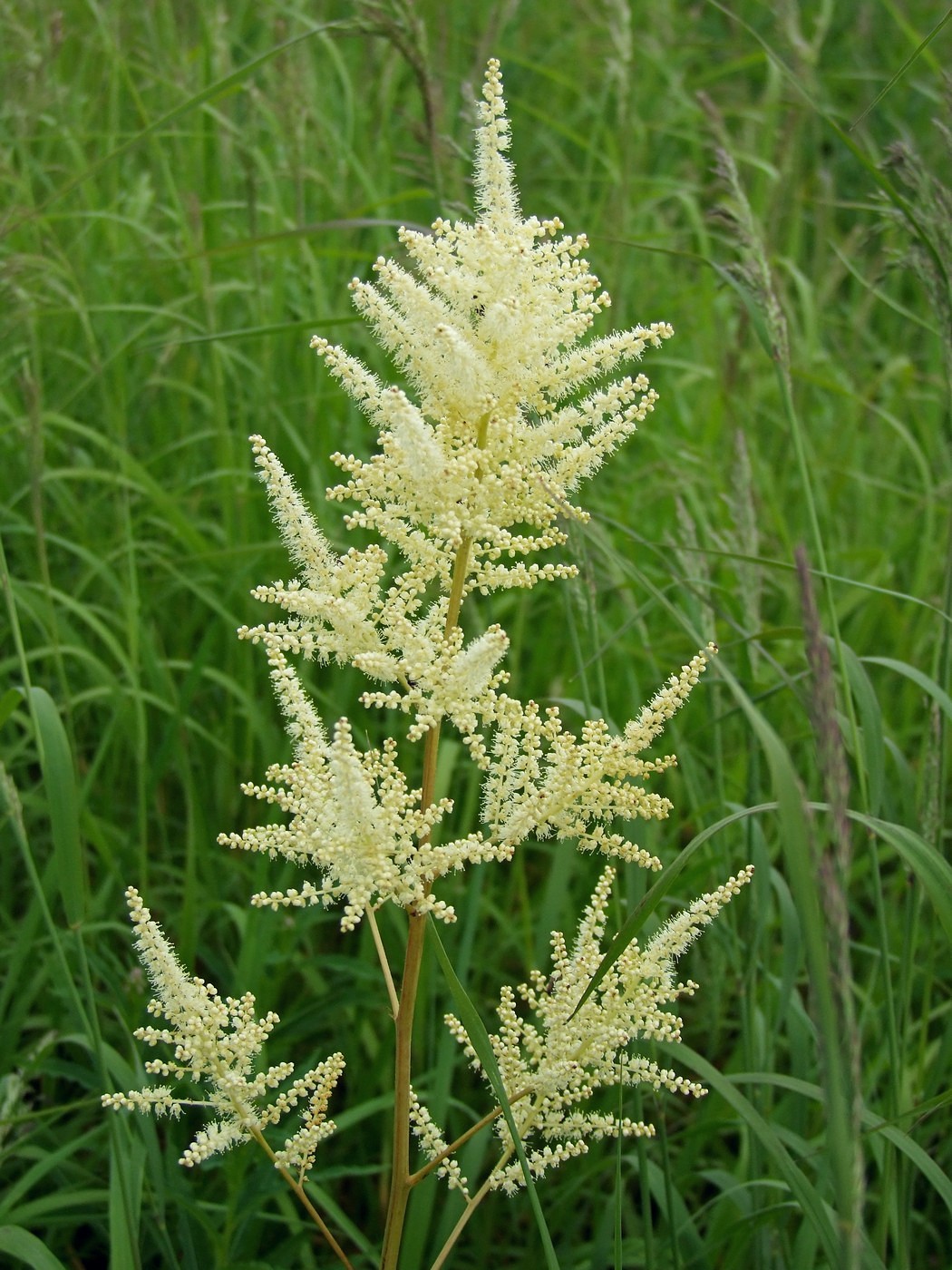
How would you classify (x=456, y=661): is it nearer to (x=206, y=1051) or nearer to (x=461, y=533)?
(x=461, y=533)

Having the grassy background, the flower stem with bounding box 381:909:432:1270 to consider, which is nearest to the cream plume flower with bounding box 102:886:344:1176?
the flower stem with bounding box 381:909:432:1270

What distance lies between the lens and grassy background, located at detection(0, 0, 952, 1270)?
2.63 metres

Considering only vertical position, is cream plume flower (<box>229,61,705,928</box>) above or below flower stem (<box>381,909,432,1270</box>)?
above

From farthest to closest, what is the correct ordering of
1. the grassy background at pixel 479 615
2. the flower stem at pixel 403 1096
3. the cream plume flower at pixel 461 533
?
A: the grassy background at pixel 479 615 < the flower stem at pixel 403 1096 < the cream plume flower at pixel 461 533

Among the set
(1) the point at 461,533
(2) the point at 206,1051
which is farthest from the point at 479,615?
(2) the point at 206,1051

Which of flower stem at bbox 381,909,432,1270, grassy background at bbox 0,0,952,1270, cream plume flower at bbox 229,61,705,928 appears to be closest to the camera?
cream plume flower at bbox 229,61,705,928

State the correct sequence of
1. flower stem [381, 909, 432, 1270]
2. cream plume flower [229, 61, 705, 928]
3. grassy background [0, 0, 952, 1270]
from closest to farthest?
1. cream plume flower [229, 61, 705, 928]
2. flower stem [381, 909, 432, 1270]
3. grassy background [0, 0, 952, 1270]

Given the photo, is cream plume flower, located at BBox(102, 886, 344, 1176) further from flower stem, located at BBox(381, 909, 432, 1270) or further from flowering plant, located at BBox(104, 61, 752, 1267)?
flower stem, located at BBox(381, 909, 432, 1270)

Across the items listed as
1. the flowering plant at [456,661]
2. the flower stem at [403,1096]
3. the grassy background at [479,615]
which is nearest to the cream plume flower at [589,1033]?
the flowering plant at [456,661]

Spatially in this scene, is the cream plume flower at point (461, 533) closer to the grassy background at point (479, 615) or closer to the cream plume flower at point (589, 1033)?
the cream plume flower at point (589, 1033)

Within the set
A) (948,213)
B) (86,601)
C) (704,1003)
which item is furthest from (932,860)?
(86,601)

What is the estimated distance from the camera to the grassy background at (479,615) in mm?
2633

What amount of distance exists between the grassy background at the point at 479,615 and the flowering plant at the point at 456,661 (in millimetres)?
307

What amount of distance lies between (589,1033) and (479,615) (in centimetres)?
199
